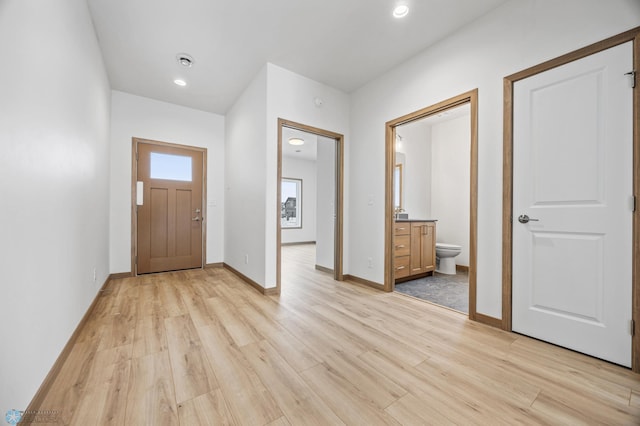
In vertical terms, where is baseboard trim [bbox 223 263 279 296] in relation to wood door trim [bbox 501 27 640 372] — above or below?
below

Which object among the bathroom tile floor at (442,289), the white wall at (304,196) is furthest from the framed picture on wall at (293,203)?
the bathroom tile floor at (442,289)

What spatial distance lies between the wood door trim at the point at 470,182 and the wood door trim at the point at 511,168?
217 mm

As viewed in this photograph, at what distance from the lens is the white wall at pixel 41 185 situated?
99cm

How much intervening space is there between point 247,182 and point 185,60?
62.3 inches

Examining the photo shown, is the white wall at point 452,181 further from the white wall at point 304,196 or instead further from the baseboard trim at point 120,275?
the baseboard trim at point 120,275

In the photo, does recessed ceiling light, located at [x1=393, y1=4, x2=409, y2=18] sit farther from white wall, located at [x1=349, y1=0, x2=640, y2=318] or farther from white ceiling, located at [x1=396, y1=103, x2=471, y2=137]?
white ceiling, located at [x1=396, y1=103, x2=471, y2=137]

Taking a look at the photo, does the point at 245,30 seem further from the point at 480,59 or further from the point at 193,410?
the point at 193,410

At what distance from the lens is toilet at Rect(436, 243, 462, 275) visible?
156 inches

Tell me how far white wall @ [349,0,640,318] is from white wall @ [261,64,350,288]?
0.74m

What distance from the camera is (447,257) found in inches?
160

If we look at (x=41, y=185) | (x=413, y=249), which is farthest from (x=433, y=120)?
(x=41, y=185)

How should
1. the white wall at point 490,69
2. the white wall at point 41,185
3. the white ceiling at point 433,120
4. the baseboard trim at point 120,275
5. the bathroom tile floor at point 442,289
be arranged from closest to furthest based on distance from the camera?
the white wall at point 41,185
the white wall at point 490,69
the bathroom tile floor at point 442,289
the baseboard trim at point 120,275
the white ceiling at point 433,120

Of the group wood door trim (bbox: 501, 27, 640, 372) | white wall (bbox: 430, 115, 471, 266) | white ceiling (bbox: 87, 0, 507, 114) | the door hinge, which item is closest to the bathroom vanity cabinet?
white wall (bbox: 430, 115, 471, 266)

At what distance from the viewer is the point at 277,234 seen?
3016mm
